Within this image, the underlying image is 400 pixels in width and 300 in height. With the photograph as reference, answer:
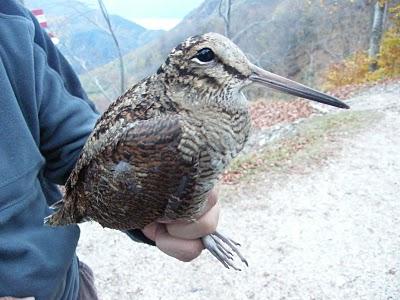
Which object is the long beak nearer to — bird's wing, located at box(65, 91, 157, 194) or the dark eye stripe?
the dark eye stripe

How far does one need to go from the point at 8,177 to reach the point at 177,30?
29.2 metres

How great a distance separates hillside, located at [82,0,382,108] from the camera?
31.6 m

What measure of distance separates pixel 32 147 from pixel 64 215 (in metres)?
0.32

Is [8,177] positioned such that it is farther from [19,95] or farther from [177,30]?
[177,30]

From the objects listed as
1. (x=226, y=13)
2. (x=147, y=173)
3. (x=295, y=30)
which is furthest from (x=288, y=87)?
(x=295, y=30)

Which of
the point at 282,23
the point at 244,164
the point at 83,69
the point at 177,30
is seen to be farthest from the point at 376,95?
the point at 282,23

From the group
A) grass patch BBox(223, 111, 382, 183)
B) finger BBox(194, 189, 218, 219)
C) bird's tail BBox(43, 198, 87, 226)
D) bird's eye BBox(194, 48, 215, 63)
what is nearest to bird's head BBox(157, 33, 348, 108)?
bird's eye BBox(194, 48, 215, 63)

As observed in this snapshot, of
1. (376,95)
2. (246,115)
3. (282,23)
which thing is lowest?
(282,23)

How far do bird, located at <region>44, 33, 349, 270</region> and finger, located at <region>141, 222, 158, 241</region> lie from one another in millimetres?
107

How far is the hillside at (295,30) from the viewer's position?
3162 centimetres

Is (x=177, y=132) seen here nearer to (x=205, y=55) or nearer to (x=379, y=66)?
(x=205, y=55)

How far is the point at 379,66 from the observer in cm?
1892

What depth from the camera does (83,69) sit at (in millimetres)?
20562

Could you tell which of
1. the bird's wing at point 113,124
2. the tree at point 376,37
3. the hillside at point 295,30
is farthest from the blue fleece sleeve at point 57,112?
the hillside at point 295,30
